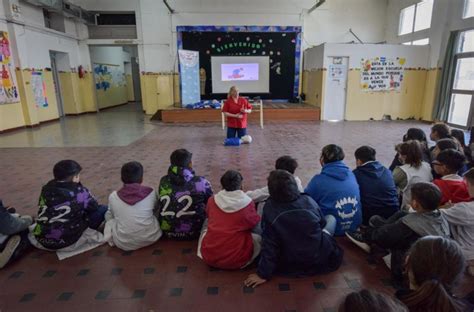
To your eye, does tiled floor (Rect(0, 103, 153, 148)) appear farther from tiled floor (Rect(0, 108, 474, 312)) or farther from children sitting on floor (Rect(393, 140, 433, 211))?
A: children sitting on floor (Rect(393, 140, 433, 211))

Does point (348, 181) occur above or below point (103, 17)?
below

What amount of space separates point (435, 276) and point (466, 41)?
940 cm

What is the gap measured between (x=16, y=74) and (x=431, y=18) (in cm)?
1198

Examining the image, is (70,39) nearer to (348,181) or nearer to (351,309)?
(348,181)

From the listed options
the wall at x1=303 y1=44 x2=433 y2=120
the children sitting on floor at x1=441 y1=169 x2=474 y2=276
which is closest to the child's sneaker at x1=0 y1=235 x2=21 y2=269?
the children sitting on floor at x1=441 y1=169 x2=474 y2=276

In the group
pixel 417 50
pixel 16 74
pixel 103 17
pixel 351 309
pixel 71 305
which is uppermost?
pixel 103 17

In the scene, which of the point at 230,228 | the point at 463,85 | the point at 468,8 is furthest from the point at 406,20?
the point at 230,228

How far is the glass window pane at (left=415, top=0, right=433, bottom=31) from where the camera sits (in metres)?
9.09

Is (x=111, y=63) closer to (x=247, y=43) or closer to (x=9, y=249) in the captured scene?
(x=247, y=43)

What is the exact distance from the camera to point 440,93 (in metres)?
8.80

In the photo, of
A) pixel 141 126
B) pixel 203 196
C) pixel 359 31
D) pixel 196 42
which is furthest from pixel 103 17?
pixel 203 196

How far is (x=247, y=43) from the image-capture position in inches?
447

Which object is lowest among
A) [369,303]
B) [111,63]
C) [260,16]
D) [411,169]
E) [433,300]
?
[411,169]

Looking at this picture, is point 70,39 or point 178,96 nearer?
point 70,39
